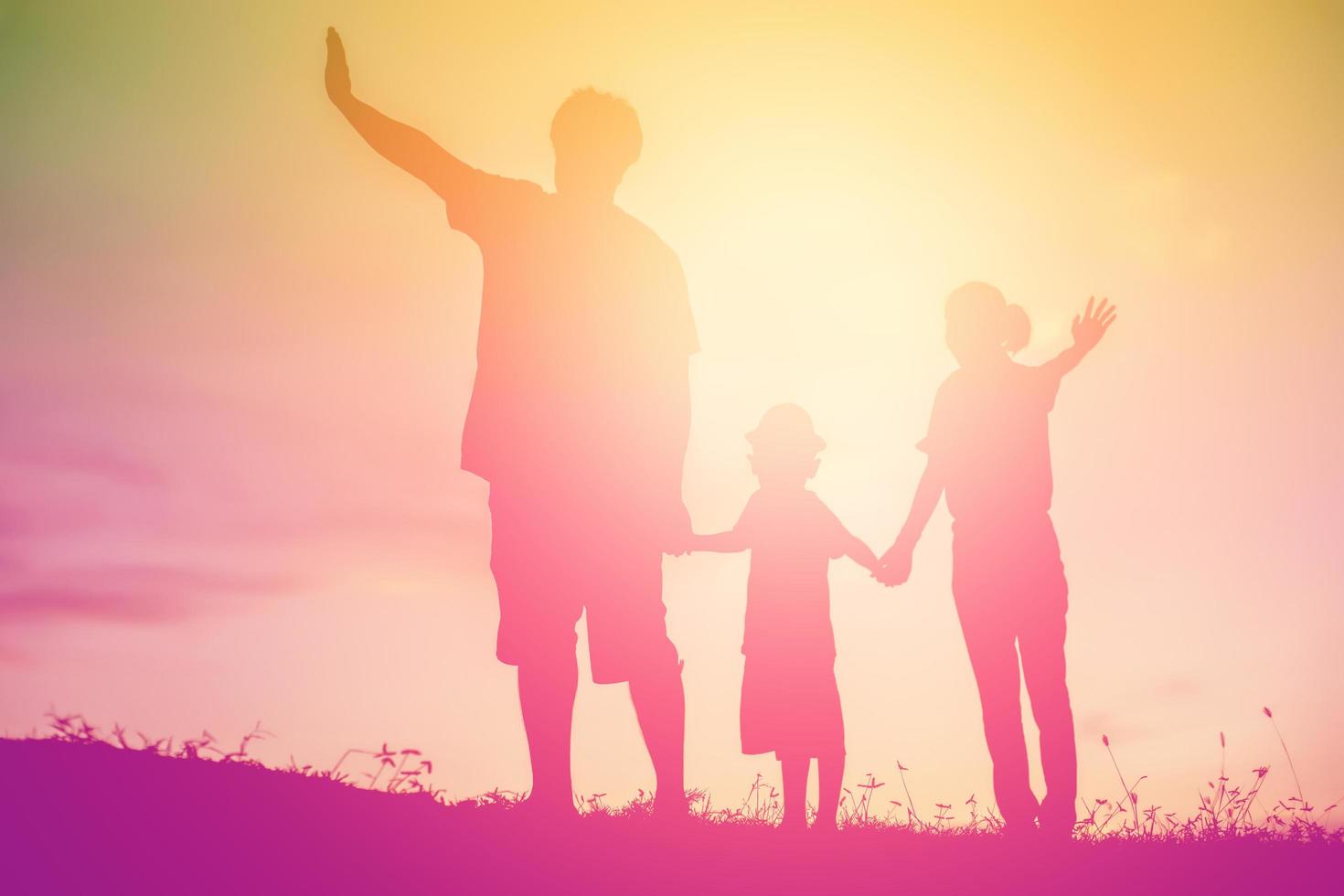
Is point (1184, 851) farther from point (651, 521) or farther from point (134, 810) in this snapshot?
point (134, 810)

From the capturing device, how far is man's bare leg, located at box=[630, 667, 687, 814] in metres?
5.94

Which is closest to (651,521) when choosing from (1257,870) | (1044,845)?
(1044,845)

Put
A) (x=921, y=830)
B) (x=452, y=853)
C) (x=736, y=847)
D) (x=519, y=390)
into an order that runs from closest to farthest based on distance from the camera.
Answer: (x=452, y=853), (x=736, y=847), (x=519, y=390), (x=921, y=830)

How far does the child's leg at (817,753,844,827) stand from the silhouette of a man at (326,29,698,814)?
0.92m

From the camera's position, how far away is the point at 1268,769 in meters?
6.78

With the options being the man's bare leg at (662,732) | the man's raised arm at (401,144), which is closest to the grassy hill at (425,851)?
the man's bare leg at (662,732)

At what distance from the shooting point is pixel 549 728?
5730mm

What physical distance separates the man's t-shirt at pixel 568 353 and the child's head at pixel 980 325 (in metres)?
1.61

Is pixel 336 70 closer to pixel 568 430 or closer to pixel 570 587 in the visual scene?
pixel 568 430

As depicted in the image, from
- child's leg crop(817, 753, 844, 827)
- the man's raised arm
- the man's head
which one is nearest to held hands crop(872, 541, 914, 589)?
child's leg crop(817, 753, 844, 827)

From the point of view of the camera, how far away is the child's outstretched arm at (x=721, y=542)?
6.52m

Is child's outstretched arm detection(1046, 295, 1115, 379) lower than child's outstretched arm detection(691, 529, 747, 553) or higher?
higher

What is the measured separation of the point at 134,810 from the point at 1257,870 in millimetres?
5189

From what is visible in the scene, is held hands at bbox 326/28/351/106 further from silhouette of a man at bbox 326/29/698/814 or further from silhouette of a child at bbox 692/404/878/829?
silhouette of a child at bbox 692/404/878/829
